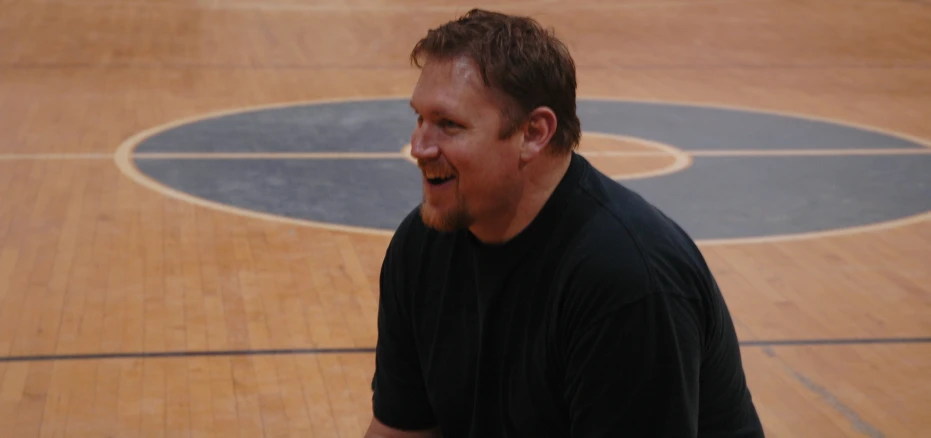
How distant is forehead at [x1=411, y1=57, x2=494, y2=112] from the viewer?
1.62 m

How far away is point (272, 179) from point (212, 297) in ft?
4.57

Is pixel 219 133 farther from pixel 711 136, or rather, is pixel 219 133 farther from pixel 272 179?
pixel 711 136

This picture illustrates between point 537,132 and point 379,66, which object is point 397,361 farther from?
point 379,66

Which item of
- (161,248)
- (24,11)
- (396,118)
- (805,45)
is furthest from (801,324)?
(24,11)

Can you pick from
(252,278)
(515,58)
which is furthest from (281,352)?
(515,58)

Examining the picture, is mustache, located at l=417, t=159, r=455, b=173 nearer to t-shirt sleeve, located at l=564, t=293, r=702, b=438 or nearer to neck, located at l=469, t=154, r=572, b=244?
neck, located at l=469, t=154, r=572, b=244

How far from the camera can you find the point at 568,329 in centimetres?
161

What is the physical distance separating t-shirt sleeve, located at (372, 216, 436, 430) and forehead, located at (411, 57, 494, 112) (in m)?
0.30

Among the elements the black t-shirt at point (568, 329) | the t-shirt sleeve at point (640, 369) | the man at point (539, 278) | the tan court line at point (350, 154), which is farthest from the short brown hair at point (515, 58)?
the tan court line at point (350, 154)

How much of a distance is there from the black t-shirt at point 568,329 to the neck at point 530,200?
0.04 feet

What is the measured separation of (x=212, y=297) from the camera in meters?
3.85

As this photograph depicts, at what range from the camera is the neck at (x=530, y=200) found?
5.58ft

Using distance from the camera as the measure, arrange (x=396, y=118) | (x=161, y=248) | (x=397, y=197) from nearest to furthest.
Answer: (x=161, y=248), (x=397, y=197), (x=396, y=118)

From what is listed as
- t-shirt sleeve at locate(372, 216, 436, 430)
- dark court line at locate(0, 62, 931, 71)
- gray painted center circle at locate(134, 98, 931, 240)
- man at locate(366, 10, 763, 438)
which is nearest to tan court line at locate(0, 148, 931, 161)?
gray painted center circle at locate(134, 98, 931, 240)
